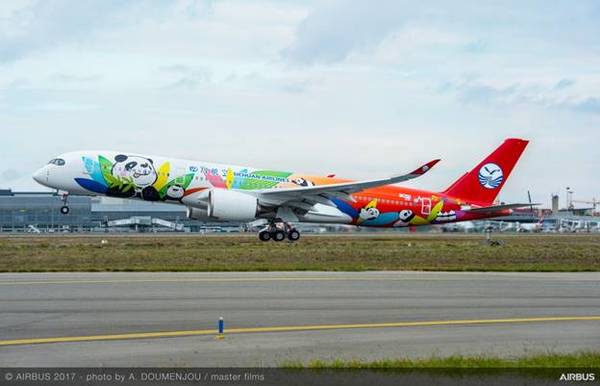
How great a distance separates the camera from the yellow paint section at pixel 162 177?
41688 millimetres

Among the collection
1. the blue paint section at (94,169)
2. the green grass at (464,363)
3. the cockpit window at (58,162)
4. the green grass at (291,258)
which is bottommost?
the green grass at (464,363)

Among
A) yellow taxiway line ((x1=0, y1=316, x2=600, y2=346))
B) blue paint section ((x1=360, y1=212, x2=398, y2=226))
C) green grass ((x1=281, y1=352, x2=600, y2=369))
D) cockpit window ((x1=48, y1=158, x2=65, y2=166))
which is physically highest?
cockpit window ((x1=48, y1=158, x2=65, y2=166))

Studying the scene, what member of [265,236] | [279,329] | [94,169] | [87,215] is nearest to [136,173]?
[94,169]

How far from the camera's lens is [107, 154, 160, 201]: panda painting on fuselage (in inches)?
1629

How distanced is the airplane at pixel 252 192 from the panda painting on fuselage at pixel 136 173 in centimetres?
4

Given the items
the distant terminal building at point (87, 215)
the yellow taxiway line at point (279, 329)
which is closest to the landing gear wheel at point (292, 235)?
the yellow taxiway line at point (279, 329)

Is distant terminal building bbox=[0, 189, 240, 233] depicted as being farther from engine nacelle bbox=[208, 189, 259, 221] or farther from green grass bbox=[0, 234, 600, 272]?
green grass bbox=[0, 234, 600, 272]

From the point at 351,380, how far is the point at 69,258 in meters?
22.4

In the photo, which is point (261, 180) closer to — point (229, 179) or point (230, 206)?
point (229, 179)

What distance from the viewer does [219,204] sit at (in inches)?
1641

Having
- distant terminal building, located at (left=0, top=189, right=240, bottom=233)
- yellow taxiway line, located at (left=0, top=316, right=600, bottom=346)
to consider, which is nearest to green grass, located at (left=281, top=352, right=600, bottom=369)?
yellow taxiway line, located at (left=0, top=316, right=600, bottom=346)

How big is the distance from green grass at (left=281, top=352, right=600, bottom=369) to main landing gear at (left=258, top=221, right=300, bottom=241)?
32.6 metres

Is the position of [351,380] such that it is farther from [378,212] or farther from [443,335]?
[378,212]

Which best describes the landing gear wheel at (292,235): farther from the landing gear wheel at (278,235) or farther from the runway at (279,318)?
the runway at (279,318)
